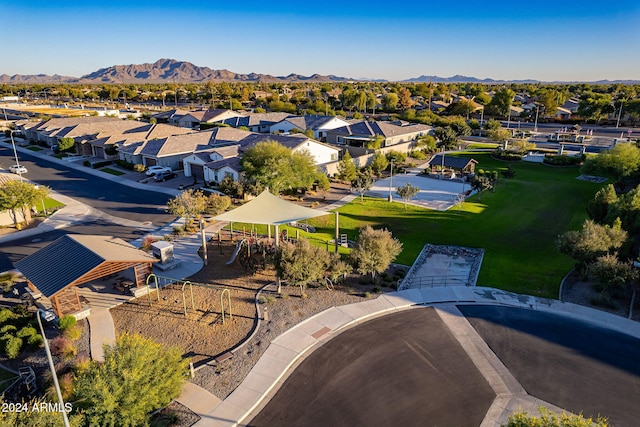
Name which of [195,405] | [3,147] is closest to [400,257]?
[195,405]

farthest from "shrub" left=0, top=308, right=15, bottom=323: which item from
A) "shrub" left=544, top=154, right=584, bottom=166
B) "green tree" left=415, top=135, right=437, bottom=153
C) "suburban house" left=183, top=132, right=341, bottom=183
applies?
"shrub" left=544, top=154, right=584, bottom=166

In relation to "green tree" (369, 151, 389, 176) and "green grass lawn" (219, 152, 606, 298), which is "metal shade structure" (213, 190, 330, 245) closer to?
"green grass lawn" (219, 152, 606, 298)

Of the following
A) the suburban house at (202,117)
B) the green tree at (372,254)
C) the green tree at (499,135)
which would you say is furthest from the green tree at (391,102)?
the green tree at (372,254)

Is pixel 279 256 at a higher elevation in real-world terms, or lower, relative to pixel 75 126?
lower

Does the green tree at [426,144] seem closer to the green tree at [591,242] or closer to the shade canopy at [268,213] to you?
the shade canopy at [268,213]

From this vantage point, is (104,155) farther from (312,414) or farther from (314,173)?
(312,414)

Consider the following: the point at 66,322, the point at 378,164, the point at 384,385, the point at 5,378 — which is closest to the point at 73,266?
the point at 66,322
